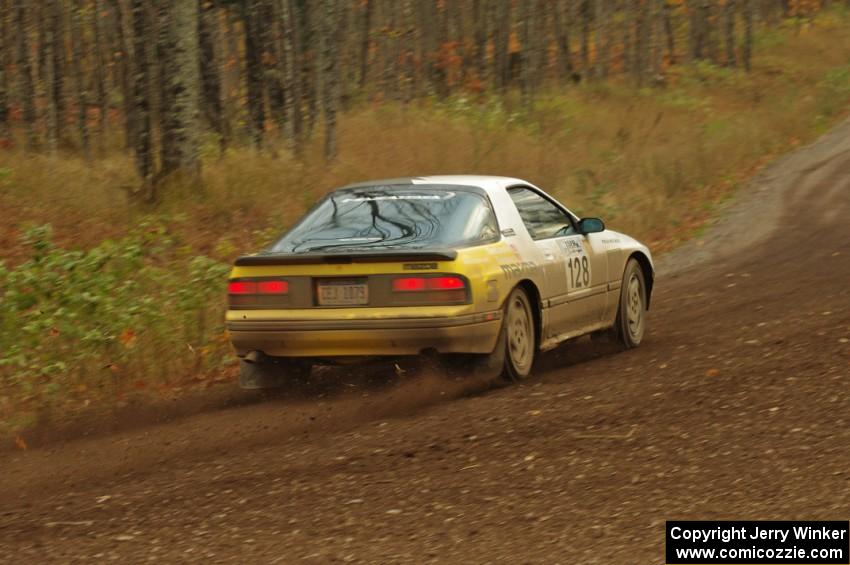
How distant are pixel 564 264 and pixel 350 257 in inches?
81.1

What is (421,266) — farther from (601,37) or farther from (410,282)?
(601,37)

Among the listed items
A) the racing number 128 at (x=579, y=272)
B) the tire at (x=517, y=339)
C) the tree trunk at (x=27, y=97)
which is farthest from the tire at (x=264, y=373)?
the tree trunk at (x=27, y=97)

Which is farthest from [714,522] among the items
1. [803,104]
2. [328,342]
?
[803,104]

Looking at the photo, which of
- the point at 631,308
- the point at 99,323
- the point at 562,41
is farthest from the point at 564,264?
the point at 562,41

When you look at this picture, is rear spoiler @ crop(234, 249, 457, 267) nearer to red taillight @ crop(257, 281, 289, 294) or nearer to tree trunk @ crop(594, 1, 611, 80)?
red taillight @ crop(257, 281, 289, 294)

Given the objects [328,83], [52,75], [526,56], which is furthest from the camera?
[526,56]

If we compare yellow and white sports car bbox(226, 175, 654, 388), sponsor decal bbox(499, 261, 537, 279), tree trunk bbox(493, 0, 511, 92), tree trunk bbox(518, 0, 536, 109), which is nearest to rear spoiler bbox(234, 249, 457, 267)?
yellow and white sports car bbox(226, 175, 654, 388)

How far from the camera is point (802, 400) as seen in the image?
7055mm

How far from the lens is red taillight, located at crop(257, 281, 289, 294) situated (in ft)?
27.0

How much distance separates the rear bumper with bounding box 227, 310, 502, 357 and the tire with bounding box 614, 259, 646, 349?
92.9 inches

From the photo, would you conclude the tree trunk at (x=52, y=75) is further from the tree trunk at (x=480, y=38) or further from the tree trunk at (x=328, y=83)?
the tree trunk at (x=480, y=38)

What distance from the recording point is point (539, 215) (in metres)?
9.55

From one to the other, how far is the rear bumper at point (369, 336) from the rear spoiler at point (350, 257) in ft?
1.29

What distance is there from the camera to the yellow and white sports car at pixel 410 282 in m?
8.00
